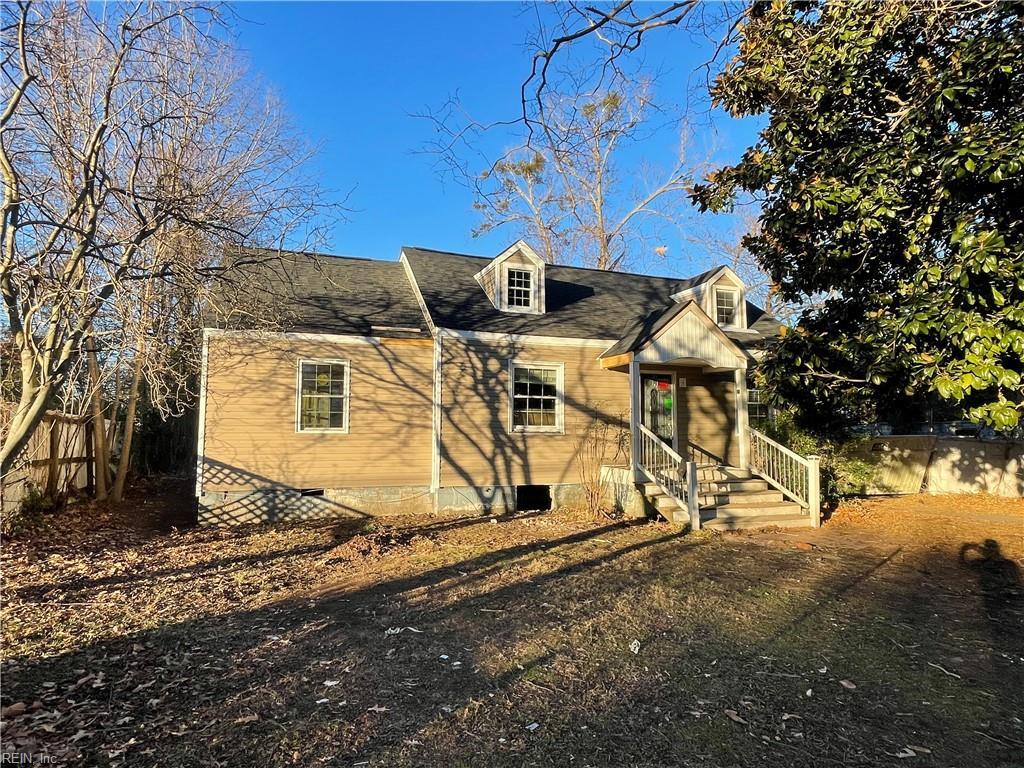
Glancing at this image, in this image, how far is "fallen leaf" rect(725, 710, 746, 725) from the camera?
3.50 meters

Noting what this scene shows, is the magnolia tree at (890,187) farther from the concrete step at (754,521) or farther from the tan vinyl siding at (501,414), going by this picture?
the tan vinyl siding at (501,414)

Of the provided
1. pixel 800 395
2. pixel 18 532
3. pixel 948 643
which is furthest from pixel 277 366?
pixel 948 643

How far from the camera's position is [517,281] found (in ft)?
42.5

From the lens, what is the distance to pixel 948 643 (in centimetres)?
484

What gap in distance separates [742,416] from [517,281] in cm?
572

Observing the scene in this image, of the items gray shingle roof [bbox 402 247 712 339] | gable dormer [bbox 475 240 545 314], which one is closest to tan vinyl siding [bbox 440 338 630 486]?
gray shingle roof [bbox 402 247 712 339]

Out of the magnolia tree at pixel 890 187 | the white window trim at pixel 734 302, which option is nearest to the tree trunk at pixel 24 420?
the magnolia tree at pixel 890 187

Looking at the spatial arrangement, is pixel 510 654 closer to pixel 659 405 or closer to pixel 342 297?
pixel 659 405

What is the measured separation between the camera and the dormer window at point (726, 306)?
1472 centimetres

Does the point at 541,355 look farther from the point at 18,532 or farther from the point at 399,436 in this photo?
the point at 18,532

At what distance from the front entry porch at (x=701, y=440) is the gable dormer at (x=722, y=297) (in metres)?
2.21

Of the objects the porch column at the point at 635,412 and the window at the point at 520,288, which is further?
the window at the point at 520,288

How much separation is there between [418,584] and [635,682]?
311 centimetres

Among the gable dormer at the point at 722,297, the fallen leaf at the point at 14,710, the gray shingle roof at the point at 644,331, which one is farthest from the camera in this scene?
the gable dormer at the point at 722,297
